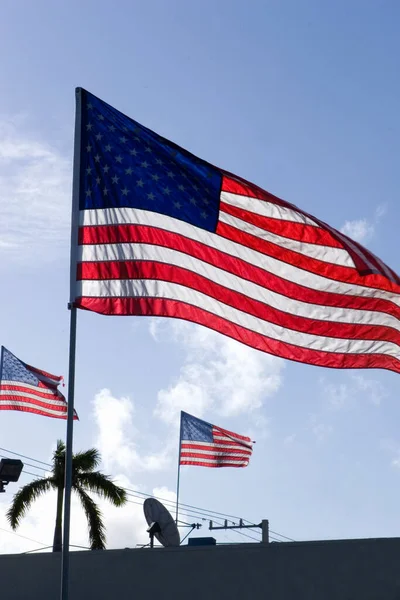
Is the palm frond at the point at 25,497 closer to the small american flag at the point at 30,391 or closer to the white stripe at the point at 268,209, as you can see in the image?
the small american flag at the point at 30,391

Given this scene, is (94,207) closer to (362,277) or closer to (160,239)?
(160,239)

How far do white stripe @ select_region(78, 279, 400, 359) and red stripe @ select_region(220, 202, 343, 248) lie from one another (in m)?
1.32

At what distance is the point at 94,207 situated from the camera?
12172 mm

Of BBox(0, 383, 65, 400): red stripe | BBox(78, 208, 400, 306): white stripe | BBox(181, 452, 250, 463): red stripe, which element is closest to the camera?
BBox(78, 208, 400, 306): white stripe

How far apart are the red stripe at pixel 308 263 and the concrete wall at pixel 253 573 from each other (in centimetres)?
561

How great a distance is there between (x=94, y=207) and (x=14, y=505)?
109 ft

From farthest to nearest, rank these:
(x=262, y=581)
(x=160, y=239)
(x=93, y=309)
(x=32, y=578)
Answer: (x=32, y=578) → (x=262, y=581) → (x=160, y=239) → (x=93, y=309)

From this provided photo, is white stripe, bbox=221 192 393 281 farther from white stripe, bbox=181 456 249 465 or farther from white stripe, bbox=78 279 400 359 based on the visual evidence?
white stripe, bbox=181 456 249 465

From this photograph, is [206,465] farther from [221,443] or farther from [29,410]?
[29,410]

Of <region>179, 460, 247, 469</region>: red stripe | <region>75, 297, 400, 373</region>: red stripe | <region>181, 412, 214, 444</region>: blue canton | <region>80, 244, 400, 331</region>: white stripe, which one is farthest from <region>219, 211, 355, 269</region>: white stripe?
<region>181, 412, 214, 444</region>: blue canton

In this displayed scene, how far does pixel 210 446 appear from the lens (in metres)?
35.1

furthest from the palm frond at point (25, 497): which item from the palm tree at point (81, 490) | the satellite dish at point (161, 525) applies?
the satellite dish at point (161, 525)

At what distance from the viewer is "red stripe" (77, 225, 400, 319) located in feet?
39.2

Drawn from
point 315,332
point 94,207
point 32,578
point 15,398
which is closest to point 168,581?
point 32,578
